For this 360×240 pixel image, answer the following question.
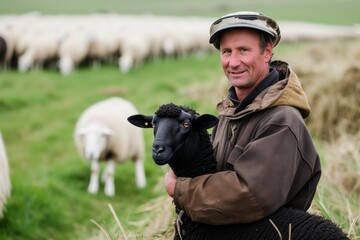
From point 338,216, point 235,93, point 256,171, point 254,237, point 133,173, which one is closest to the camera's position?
point 256,171

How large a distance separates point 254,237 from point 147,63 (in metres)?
15.6

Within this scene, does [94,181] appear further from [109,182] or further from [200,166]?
[200,166]

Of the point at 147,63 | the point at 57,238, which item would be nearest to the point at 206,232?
the point at 57,238

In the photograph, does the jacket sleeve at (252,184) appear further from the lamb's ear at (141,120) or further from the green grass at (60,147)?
the green grass at (60,147)

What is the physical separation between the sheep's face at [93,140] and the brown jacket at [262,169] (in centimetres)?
402

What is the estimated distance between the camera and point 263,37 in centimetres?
236

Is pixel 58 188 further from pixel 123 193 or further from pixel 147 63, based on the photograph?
pixel 147 63

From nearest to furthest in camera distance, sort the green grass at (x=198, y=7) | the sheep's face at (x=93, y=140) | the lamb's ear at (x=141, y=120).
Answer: the lamb's ear at (x=141, y=120) → the sheep's face at (x=93, y=140) → the green grass at (x=198, y=7)

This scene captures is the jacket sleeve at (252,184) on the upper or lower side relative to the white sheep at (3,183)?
upper

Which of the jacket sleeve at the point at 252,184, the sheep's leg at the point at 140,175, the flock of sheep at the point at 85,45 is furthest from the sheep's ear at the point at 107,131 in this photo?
the flock of sheep at the point at 85,45

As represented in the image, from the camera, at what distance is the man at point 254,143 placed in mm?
2102

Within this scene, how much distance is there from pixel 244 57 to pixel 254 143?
1.53ft

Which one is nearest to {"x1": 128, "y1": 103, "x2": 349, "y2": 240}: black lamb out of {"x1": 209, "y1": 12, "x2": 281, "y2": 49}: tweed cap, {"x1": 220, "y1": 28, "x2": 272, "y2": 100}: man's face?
{"x1": 220, "y1": 28, "x2": 272, "y2": 100}: man's face

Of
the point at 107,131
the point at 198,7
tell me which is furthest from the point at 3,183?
the point at 198,7
